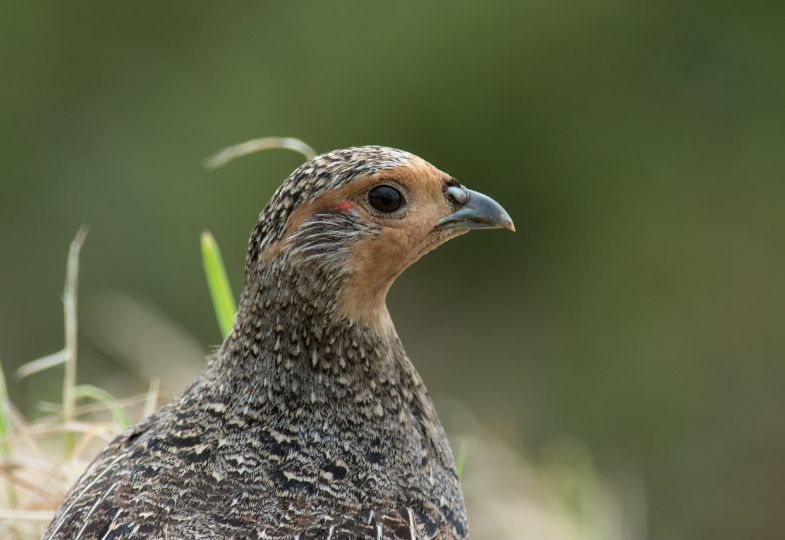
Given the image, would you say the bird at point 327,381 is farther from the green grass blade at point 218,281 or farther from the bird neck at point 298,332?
the green grass blade at point 218,281

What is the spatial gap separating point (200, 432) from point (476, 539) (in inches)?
95.5

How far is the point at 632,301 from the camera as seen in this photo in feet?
38.6

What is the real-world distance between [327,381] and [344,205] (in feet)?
1.74

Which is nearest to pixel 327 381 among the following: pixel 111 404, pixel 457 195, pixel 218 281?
pixel 457 195

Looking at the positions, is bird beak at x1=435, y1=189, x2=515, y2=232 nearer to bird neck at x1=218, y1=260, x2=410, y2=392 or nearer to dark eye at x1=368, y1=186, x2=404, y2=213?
dark eye at x1=368, y1=186, x2=404, y2=213

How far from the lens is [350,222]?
12.7 ft

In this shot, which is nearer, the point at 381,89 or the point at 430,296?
the point at 381,89

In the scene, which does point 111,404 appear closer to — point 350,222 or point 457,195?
point 350,222

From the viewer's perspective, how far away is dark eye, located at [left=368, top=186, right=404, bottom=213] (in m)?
3.86

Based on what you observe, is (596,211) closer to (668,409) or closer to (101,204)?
(668,409)

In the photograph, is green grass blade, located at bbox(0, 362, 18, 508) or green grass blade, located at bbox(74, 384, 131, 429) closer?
green grass blade, located at bbox(0, 362, 18, 508)

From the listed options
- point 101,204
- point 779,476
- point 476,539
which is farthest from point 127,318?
point 779,476

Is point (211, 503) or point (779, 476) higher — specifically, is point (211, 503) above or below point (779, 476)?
below

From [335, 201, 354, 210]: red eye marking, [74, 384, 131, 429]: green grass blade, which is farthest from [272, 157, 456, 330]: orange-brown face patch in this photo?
[74, 384, 131, 429]: green grass blade
